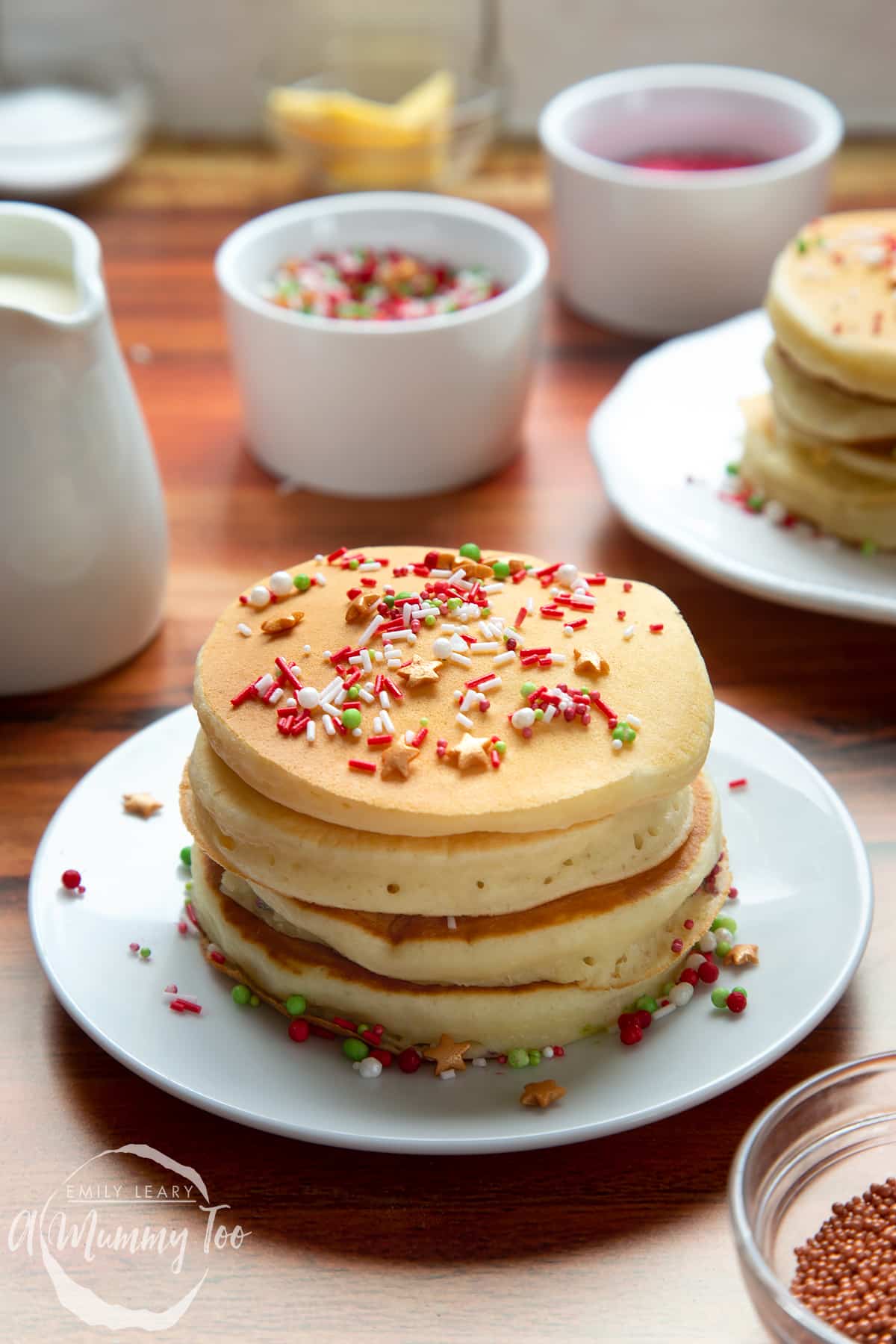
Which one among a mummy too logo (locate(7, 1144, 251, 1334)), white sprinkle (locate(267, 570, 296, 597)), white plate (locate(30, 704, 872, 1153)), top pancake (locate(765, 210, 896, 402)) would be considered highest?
top pancake (locate(765, 210, 896, 402))

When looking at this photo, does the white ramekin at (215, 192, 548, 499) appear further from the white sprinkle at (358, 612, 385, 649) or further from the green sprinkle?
the green sprinkle

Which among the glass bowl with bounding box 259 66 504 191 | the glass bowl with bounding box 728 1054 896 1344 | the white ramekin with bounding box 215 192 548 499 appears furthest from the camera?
the glass bowl with bounding box 259 66 504 191

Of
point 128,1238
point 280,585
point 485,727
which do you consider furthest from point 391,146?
point 128,1238

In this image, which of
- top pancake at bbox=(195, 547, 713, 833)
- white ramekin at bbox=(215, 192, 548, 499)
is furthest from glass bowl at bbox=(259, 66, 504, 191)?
top pancake at bbox=(195, 547, 713, 833)

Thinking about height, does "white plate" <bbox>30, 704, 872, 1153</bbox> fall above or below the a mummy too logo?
above

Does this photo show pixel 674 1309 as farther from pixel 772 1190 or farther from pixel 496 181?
pixel 496 181

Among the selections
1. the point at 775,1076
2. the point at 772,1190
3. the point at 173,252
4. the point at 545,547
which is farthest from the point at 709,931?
the point at 173,252

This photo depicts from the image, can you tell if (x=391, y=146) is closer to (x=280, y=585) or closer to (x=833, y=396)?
(x=833, y=396)

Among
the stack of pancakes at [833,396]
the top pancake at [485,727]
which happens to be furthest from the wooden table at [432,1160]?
the top pancake at [485,727]
